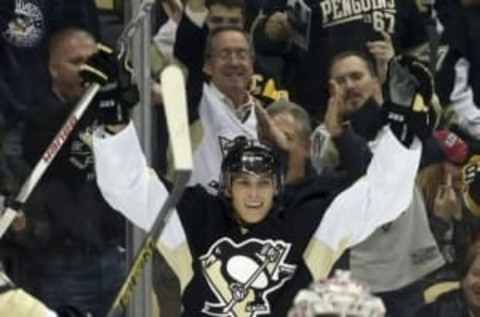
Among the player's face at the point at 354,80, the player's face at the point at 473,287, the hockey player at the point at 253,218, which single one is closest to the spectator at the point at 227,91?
the player's face at the point at 354,80

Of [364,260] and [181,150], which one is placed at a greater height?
[181,150]

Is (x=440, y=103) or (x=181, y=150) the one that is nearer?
(x=181, y=150)

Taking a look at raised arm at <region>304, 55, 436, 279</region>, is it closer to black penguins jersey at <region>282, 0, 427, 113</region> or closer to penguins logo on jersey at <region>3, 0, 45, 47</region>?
black penguins jersey at <region>282, 0, 427, 113</region>

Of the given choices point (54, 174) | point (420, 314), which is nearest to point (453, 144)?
point (420, 314)

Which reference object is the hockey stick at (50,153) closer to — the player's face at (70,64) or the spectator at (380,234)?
the player's face at (70,64)

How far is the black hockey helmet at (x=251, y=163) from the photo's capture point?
752 cm

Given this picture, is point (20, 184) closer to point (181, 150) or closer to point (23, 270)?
point (23, 270)

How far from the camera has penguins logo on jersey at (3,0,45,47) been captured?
26.3 ft

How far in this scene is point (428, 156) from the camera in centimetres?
823

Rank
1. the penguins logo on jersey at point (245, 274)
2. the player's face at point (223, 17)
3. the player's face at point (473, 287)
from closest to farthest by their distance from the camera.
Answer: the penguins logo on jersey at point (245, 274) < the player's face at point (473, 287) < the player's face at point (223, 17)

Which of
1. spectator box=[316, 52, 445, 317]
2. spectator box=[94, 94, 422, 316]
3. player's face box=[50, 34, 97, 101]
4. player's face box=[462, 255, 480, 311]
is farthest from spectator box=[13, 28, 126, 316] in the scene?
player's face box=[462, 255, 480, 311]

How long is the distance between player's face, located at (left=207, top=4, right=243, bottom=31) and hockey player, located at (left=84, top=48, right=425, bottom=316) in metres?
0.77

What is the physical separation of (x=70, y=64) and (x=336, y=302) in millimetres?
2509

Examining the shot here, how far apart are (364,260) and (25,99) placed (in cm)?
127
